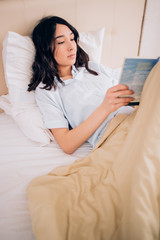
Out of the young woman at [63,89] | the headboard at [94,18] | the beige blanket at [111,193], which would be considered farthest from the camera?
the headboard at [94,18]

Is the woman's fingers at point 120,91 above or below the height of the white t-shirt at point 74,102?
above

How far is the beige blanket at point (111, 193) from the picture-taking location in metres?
0.41

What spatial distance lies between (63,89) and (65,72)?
154mm

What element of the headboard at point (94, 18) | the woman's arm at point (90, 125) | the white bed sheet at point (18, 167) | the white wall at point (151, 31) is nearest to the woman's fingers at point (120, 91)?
the woman's arm at point (90, 125)

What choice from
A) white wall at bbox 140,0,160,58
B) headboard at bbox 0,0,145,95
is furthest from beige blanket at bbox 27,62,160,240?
white wall at bbox 140,0,160,58

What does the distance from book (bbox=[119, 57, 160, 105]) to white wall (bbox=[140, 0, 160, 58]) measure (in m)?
1.14

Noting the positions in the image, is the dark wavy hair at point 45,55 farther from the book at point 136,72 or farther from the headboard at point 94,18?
the book at point 136,72

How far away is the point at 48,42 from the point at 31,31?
235 mm

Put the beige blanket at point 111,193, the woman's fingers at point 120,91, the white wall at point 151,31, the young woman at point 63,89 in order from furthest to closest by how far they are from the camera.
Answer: the white wall at point 151,31
the young woman at point 63,89
the woman's fingers at point 120,91
the beige blanket at point 111,193

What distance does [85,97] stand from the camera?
36.7 inches

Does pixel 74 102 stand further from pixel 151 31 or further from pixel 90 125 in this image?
pixel 151 31

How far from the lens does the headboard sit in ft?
3.25

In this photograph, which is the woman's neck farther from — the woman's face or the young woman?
the woman's face

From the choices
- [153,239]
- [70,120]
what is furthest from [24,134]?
[153,239]
